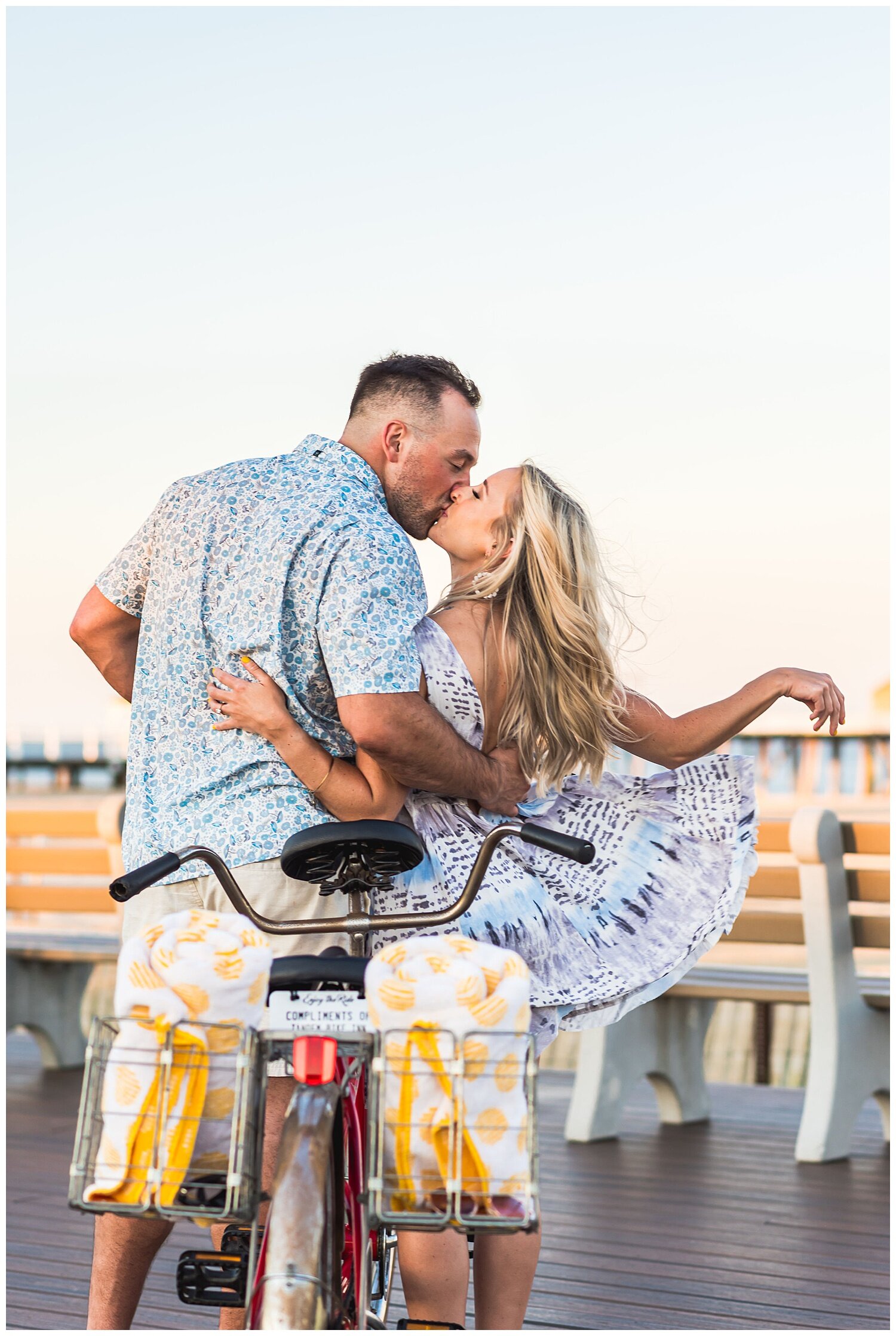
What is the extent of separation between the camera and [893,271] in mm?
2693

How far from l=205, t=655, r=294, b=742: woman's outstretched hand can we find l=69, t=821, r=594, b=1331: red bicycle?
1.10 ft

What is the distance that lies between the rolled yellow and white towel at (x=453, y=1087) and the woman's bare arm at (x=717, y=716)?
1.03 m

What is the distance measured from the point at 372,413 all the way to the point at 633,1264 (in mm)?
1954

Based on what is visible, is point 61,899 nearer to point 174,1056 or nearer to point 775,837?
point 775,837

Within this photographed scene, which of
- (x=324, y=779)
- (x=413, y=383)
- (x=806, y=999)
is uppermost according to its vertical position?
(x=413, y=383)

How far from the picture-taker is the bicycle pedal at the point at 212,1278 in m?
1.49

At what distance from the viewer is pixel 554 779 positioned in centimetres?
230

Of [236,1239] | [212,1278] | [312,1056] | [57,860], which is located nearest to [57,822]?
[57,860]

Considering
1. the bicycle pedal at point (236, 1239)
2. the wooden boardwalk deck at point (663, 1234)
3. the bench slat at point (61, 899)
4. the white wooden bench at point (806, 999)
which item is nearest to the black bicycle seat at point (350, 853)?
the bicycle pedal at point (236, 1239)

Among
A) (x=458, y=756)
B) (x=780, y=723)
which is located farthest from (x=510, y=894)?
(x=780, y=723)

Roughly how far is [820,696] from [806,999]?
2389mm

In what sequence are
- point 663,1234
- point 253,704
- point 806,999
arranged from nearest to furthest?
point 253,704 < point 663,1234 < point 806,999

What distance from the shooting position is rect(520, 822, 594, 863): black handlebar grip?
161 cm

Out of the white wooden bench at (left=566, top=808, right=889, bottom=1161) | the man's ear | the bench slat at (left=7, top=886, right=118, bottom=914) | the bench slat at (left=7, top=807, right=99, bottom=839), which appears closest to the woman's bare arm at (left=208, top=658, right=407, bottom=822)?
the man's ear
